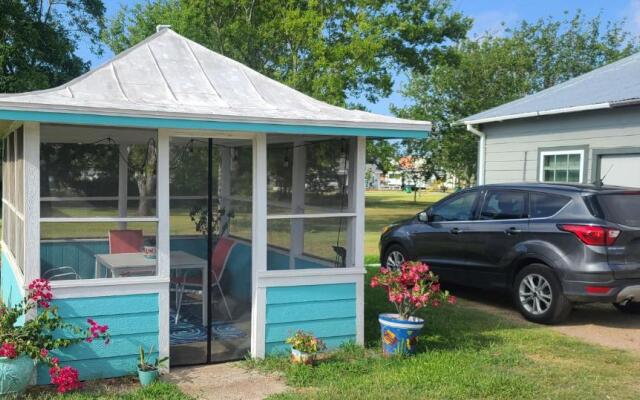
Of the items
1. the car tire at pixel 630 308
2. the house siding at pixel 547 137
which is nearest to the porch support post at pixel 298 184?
the car tire at pixel 630 308

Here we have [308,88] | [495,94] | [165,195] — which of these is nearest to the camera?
[165,195]

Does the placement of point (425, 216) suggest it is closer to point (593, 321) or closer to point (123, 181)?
point (593, 321)

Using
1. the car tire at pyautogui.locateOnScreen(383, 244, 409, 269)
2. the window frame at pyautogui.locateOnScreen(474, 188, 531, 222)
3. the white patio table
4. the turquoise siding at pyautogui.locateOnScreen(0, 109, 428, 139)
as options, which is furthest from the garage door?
the white patio table

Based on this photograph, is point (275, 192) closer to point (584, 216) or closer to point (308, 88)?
point (584, 216)

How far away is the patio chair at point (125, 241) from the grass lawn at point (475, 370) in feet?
5.13

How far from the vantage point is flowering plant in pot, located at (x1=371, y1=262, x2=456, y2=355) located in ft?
18.0

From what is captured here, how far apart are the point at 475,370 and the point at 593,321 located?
286cm

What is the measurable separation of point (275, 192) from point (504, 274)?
11.0 feet

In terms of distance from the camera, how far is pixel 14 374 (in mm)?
4223

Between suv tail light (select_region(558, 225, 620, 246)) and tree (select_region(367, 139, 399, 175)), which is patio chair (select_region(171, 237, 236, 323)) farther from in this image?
tree (select_region(367, 139, 399, 175))

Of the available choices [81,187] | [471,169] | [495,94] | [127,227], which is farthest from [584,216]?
[471,169]

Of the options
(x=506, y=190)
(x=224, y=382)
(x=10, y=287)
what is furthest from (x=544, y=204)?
(x=10, y=287)

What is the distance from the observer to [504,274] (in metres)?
7.48

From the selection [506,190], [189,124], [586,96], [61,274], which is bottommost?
[61,274]
